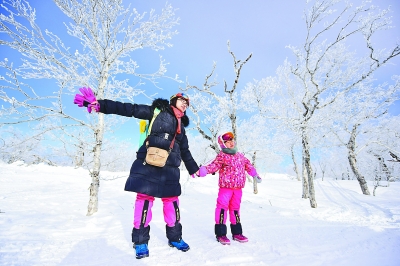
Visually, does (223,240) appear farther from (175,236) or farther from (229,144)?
(229,144)

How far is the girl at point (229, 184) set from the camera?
2.87 metres

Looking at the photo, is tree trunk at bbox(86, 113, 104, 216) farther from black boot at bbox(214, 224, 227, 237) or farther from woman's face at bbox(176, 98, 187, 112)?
black boot at bbox(214, 224, 227, 237)

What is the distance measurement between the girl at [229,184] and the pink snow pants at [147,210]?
0.62 meters

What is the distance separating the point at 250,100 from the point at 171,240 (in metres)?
11.9

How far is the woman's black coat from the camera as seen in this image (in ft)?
7.73

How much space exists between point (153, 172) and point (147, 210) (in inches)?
18.2

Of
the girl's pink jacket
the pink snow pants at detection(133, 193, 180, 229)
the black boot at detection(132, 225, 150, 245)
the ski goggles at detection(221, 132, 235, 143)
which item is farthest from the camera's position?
the ski goggles at detection(221, 132, 235, 143)

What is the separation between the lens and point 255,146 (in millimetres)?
17375

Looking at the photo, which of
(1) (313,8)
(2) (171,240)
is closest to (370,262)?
(2) (171,240)

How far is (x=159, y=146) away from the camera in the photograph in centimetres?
247

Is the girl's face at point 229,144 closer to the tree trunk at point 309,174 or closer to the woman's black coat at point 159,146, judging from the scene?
the woman's black coat at point 159,146

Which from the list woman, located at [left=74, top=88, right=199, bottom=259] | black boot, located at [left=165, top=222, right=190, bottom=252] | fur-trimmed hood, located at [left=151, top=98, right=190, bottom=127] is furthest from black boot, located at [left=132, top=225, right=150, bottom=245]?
fur-trimmed hood, located at [left=151, top=98, right=190, bottom=127]

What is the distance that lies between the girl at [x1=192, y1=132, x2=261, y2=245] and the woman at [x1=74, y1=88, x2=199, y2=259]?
587mm

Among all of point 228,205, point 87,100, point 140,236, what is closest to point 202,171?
point 228,205
